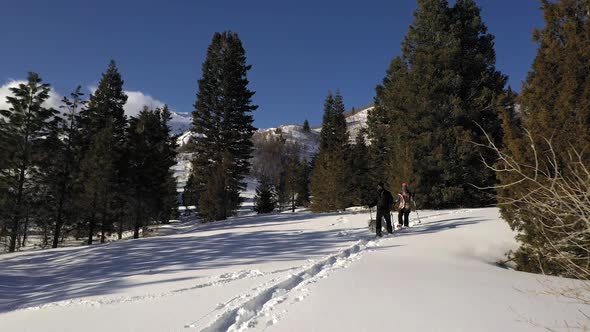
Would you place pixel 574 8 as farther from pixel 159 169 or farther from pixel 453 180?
pixel 159 169

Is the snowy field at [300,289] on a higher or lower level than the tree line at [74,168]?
lower

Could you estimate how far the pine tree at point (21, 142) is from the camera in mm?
21531

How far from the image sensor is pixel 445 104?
19312 mm

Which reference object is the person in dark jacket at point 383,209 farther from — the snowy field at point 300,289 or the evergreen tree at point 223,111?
the evergreen tree at point 223,111

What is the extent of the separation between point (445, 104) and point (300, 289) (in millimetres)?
16759

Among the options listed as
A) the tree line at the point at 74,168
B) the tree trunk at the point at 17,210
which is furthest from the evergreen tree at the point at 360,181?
the tree trunk at the point at 17,210

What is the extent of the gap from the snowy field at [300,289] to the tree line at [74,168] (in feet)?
42.6

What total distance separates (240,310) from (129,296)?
2.49 metres

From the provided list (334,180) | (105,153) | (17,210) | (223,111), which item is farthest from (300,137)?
(17,210)

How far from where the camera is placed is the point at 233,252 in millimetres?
9938

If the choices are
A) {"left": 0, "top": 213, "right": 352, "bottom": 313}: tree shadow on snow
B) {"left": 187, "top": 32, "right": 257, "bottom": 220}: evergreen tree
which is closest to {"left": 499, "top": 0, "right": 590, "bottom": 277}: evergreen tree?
{"left": 0, "top": 213, "right": 352, "bottom": 313}: tree shadow on snow

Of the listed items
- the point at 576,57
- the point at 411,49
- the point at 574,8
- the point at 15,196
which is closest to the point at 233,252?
the point at 576,57

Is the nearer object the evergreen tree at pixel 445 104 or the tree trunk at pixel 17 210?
the evergreen tree at pixel 445 104

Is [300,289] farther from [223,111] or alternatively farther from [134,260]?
[223,111]
